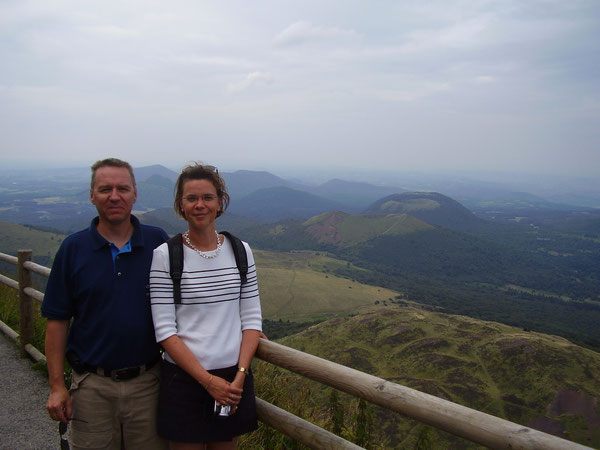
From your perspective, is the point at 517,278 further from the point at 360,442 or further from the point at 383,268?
the point at 360,442

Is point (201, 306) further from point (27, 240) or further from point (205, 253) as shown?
point (27, 240)

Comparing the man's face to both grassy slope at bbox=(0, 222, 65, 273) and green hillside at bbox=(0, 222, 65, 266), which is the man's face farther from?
grassy slope at bbox=(0, 222, 65, 273)

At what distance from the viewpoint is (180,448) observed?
266 centimetres

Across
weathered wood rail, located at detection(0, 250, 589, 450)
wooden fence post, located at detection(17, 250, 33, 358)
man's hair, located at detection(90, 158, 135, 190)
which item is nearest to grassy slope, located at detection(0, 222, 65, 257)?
wooden fence post, located at detection(17, 250, 33, 358)

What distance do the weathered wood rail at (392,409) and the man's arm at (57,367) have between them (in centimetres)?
139

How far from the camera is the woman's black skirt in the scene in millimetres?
2607

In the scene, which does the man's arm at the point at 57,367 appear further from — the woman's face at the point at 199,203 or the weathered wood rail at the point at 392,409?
the weathered wood rail at the point at 392,409

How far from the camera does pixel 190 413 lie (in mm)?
2621

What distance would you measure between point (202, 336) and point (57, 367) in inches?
43.4

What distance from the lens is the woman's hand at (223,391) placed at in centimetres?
251

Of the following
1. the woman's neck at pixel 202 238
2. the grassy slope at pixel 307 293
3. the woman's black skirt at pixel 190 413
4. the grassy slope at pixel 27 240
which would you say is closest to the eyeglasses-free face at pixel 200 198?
the woman's neck at pixel 202 238

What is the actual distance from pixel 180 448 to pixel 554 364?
202 ft

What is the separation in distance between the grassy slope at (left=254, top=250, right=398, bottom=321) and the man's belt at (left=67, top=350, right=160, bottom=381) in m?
84.8

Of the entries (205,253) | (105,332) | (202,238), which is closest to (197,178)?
(202,238)
